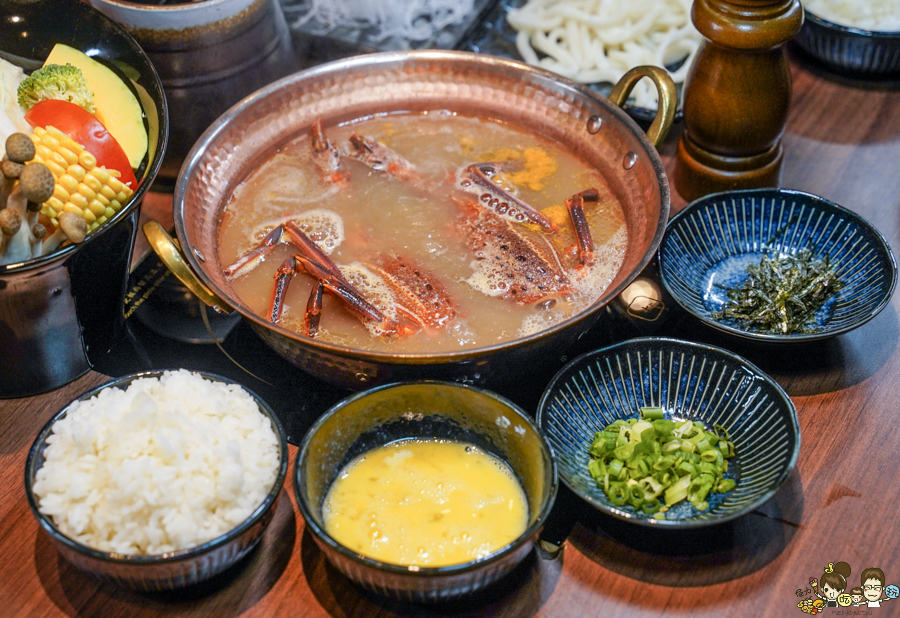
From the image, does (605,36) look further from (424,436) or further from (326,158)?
(424,436)

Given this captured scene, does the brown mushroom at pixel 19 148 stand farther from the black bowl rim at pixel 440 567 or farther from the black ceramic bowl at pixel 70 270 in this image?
the black bowl rim at pixel 440 567

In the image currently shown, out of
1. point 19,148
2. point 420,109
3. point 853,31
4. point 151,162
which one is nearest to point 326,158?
point 420,109

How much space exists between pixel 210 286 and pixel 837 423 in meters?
1.50

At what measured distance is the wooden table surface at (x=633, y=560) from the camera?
61.3 inches

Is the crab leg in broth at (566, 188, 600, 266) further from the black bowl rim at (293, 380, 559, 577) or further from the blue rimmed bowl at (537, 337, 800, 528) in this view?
the black bowl rim at (293, 380, 559, 577)

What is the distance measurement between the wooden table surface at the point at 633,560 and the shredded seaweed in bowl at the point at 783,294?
0.19 metres

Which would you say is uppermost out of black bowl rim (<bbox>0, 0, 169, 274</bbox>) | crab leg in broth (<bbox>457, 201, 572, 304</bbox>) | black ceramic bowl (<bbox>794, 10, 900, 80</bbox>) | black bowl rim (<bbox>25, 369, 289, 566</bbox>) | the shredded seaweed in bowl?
black bowl rim (<bbox>0, 0, 169, 274</bbox>)

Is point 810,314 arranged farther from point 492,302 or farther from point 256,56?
point 256,56

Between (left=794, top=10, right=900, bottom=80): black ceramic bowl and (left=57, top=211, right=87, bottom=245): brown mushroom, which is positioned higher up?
(left=57, top=211, right=87, bottom=245): brown mushroom

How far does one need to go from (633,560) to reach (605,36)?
210cm

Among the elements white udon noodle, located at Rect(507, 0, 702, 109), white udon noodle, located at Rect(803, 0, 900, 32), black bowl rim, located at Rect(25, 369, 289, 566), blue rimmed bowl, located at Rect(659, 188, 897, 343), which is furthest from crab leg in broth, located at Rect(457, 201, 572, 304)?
white udon noodle, located at Rect(803, 0, 900, 32)

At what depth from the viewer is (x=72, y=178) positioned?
176cm

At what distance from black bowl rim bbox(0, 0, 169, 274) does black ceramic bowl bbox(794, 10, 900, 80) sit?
7.40 feet

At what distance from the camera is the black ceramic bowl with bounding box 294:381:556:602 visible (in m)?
1.36
